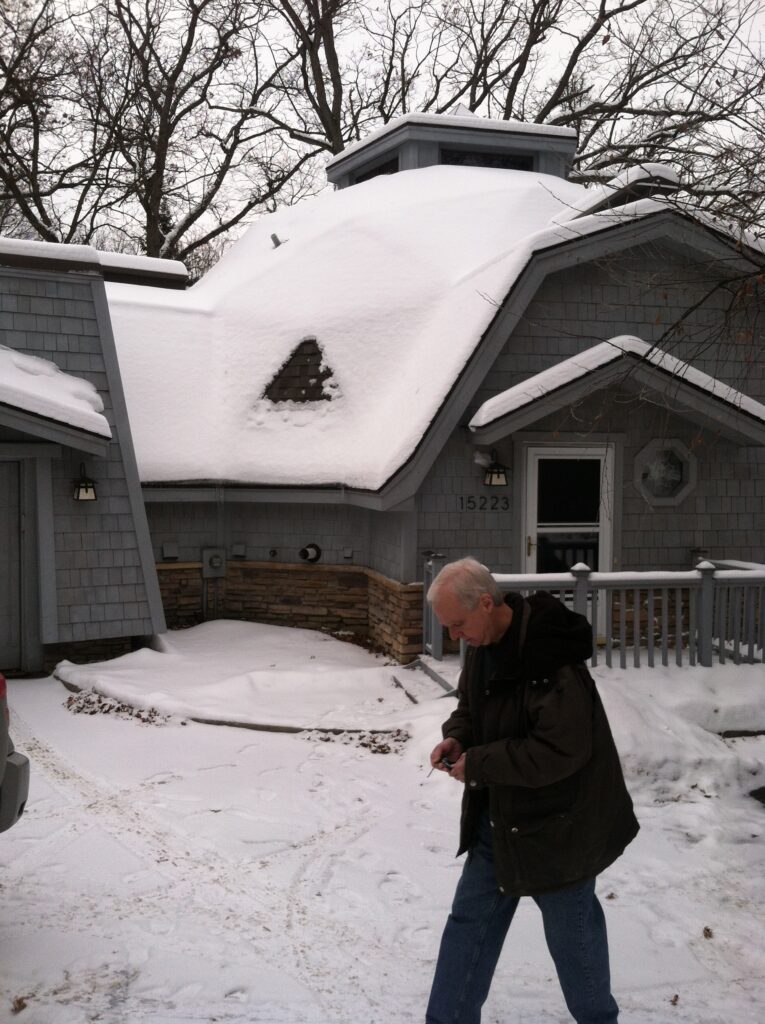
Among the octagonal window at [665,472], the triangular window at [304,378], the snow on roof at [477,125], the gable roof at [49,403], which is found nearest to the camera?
the gable roof at [49,403]

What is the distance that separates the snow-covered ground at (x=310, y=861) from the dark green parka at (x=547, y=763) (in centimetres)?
116

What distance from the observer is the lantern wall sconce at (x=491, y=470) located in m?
10.1

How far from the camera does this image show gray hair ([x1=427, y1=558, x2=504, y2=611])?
3.06 meters

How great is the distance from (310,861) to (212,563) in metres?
7.32

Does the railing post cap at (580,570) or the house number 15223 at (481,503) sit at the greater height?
the house number 15223 at (481,503)

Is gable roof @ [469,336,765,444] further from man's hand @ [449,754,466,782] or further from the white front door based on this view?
man's hand @ [449,754,466,782]

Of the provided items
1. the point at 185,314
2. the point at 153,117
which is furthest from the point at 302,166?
the point at 185,314

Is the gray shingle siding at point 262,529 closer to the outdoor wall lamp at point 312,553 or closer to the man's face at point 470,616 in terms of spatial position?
the outdoor wall lamp at point 312,553

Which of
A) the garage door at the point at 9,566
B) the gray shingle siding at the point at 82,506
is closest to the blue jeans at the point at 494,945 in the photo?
the gray shingle siding at the point at 82,506

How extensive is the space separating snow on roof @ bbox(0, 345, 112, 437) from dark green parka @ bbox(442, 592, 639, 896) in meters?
7.32

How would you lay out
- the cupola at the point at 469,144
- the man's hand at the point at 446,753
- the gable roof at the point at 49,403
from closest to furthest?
the man's hand at the point at 446,753 → the gable roof at the point at 49,403 → the cupola at the point at 469,144

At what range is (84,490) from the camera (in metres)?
9.93

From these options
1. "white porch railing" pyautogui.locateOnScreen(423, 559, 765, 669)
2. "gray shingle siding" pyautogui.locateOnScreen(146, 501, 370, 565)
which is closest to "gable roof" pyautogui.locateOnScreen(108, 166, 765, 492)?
"gray shingle siding" pyautogui.locateOnScreen(146, 501, 370, 565)

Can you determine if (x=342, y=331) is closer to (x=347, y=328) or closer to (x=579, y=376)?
(x=347, y=328)
